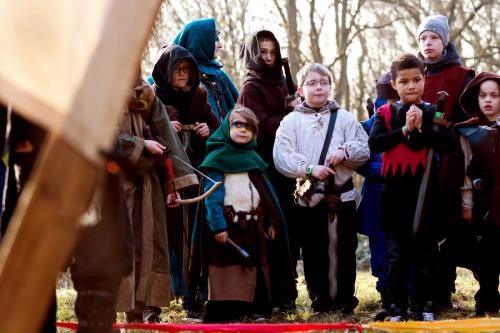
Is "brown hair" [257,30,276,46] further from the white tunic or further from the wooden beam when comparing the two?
the wooden beam

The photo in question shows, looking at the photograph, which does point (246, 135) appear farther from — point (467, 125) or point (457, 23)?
point (457, 23)

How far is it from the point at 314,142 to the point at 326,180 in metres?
0.30

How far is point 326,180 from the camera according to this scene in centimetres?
662

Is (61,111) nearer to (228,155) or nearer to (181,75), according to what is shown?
(228,155)

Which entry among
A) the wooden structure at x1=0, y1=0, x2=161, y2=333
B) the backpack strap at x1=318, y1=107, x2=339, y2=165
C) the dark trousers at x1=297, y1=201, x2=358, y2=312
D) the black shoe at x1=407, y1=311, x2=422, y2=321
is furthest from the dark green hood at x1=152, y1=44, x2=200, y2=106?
the wooden structure at x1=0, y1=0, x2=161, y2=333

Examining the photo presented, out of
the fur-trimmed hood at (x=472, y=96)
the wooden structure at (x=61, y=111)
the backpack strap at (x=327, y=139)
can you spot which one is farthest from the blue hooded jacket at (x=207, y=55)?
the wooden structure at (x=61, y=111)

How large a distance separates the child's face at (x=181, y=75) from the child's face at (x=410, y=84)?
4.98ft

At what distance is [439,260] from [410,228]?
0.70 metres

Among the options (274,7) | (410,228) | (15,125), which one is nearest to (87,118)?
(15,125)

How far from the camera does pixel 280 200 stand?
23.6 feet

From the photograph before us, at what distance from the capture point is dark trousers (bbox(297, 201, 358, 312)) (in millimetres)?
6688

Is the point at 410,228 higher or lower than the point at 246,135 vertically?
lower

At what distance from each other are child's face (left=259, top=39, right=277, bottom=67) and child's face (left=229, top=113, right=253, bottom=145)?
1.11 m

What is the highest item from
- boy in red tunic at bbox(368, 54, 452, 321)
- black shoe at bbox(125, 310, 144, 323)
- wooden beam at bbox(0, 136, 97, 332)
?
boy in red tunic at bbox(368, 54, 452, 321)
